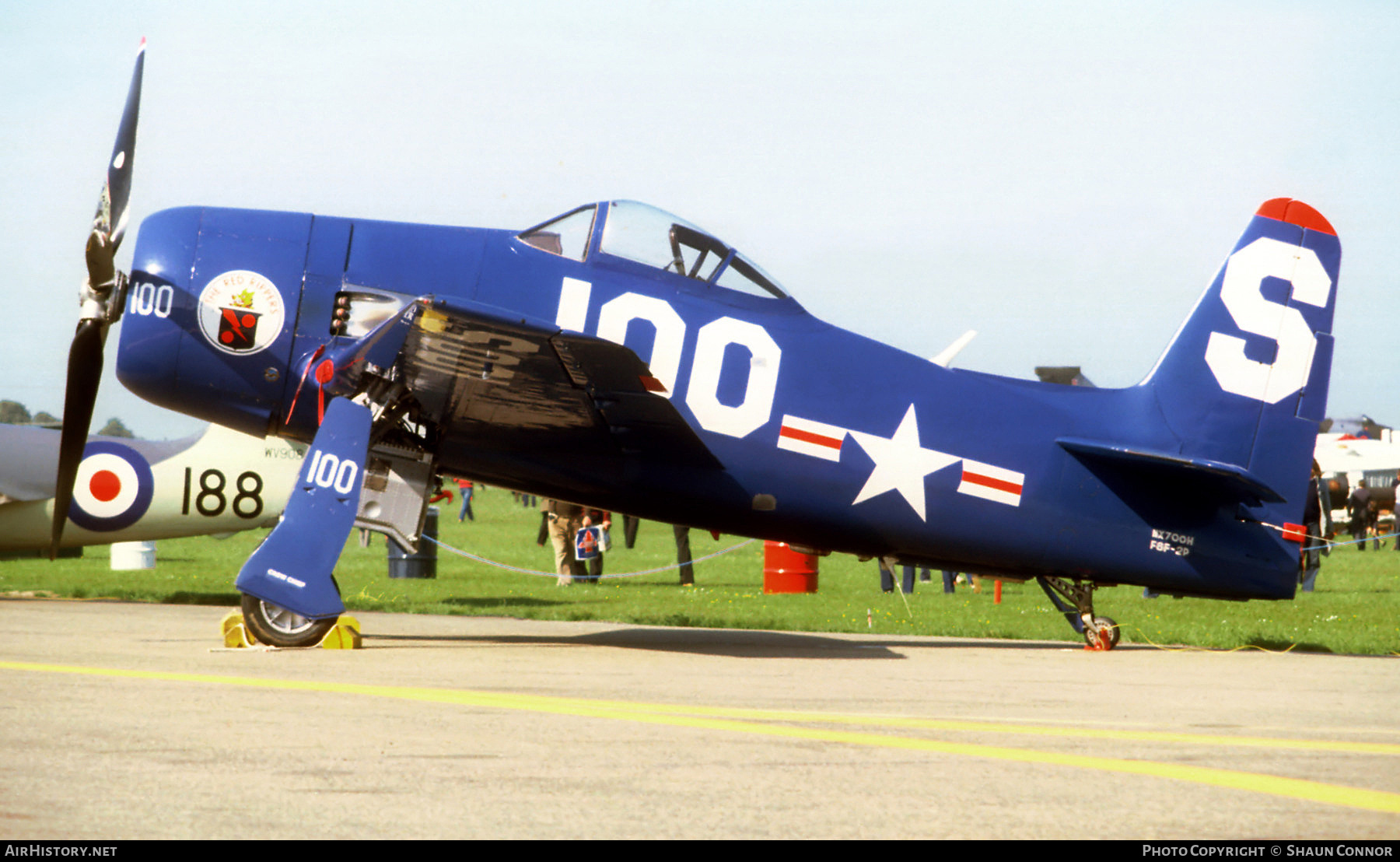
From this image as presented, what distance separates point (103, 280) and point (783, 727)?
19.3 feet

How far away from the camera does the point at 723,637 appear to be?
10969mm

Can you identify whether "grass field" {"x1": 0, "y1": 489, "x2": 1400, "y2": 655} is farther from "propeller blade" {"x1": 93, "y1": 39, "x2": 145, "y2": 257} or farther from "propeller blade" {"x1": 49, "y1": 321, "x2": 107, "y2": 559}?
"propeller blade" {"x1": 93, "y1": 39, "x2": 145, "y2": 257}

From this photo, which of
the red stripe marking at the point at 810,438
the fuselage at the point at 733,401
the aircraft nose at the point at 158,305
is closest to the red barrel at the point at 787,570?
the fuselage at the point at 733,401

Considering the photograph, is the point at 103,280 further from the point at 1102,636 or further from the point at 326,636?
the point at 1102,636

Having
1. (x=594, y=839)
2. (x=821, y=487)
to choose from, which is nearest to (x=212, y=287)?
(x=821, y=487)

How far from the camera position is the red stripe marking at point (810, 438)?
30.3 feet

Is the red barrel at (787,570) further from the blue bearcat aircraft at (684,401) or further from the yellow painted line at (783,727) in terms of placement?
the yellow painted line at (783,727)

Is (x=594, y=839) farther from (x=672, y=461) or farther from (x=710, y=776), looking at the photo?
(x=672, y=461)

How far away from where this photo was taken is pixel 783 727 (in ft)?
18.1

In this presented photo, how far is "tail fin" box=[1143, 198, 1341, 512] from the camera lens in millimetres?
10078

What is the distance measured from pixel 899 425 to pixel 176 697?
18.1ft

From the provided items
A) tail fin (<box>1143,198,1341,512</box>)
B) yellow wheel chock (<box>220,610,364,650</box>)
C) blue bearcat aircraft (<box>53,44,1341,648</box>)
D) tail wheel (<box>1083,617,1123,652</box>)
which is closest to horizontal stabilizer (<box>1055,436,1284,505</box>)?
blue bearcat aircraft (<box>53,44,1341,648</box>)

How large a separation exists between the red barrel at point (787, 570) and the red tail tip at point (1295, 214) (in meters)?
7.90

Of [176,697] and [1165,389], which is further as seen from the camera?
[1165,389]
